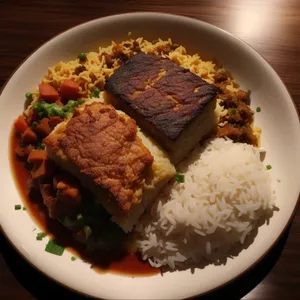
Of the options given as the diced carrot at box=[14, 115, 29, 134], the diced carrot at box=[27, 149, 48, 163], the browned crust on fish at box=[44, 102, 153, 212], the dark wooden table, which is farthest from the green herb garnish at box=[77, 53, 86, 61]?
the diced carrot at box=[27, 149, 48, 163]

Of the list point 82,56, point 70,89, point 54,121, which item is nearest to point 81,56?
point 82,56

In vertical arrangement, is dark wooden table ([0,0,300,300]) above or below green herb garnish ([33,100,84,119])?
above

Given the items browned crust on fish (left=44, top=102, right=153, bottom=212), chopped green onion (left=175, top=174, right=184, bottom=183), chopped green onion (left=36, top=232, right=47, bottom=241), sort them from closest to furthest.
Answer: browned crust on fish (left=44, top=102, right=153, bottom=212) → chopped green onion (left=36, top=232, right=47, bottom=241) → chopped green onion (left=175, top=174, right=184, bottom=183)

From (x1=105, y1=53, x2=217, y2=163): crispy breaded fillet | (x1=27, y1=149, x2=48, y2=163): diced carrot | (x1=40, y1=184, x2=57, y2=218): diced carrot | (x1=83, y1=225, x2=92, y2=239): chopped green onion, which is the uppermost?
(x1=105, y1=53, x2=217, y2=163): crispy breaded fillet

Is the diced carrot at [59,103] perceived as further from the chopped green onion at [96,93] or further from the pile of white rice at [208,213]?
the pile of white rice at [208,213]

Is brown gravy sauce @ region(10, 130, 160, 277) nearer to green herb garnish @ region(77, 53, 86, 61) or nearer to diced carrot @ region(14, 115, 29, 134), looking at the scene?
diced carrot @ region(14, 115, 29, 134)

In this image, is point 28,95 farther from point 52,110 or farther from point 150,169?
point 150,169

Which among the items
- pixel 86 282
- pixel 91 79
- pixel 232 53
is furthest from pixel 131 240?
pixel 232 53
